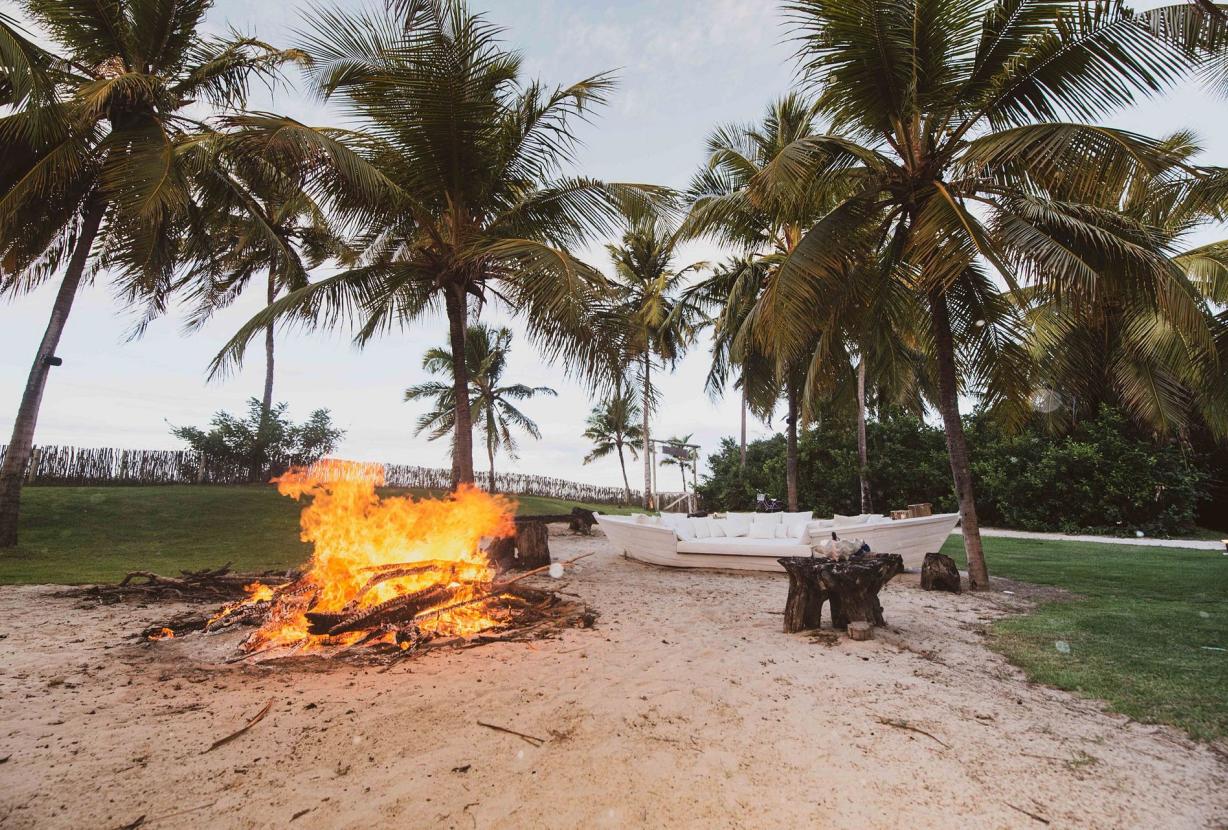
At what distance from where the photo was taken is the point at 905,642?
493cm

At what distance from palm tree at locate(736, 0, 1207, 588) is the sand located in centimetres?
421

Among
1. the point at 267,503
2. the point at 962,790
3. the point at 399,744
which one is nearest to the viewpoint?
the point at 962,790

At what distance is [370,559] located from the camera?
567 centimetres

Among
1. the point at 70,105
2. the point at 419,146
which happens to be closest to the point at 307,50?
the point at 419,146

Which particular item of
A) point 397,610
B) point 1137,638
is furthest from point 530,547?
point 1137,638

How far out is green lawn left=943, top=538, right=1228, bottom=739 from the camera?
11.5 feet

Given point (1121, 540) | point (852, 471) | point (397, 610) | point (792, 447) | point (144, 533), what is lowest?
point (1121, 540)

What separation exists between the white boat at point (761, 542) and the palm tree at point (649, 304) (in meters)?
2.25

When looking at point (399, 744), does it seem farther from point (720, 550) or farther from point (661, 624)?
point (720, 550)

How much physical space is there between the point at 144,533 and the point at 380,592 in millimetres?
10267

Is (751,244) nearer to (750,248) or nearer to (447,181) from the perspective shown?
(750,248)

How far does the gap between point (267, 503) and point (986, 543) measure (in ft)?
61.4

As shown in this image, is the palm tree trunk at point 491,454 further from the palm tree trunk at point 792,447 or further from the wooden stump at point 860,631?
the wooden stump at point 860,631

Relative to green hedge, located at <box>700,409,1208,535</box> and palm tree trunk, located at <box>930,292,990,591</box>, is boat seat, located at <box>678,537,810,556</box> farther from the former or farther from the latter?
green hedge, located at <box>700,409,1208,535</box>
